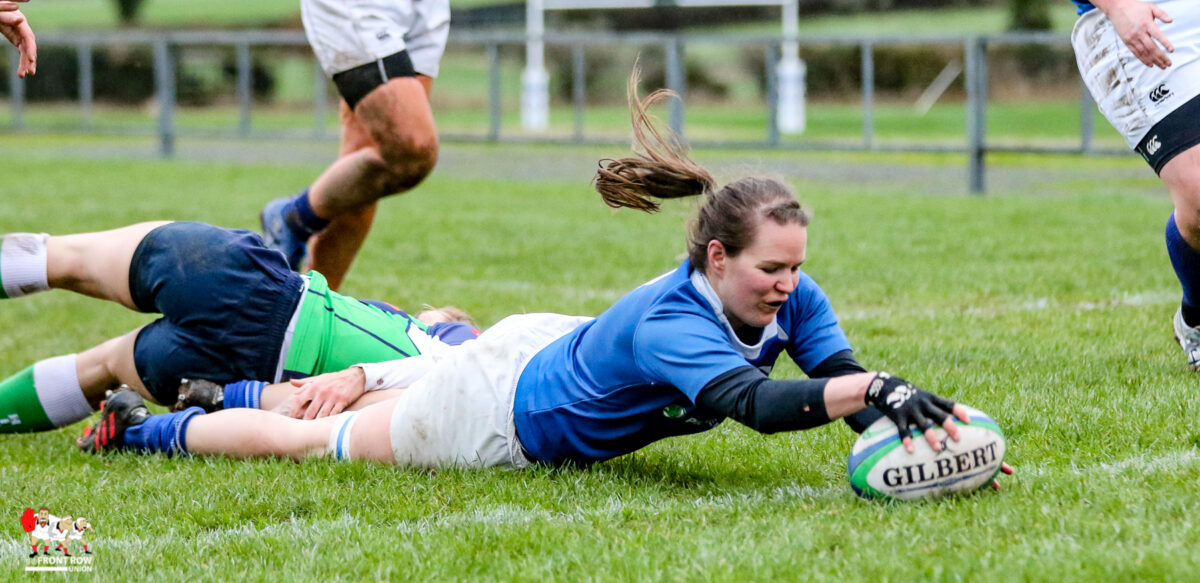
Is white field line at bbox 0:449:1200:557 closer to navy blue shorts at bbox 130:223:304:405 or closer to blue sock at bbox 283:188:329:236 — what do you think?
navy blue shorts at bbox 130:223:304:405

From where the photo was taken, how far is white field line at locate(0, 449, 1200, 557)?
3391mm

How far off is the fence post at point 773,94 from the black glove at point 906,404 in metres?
12.0

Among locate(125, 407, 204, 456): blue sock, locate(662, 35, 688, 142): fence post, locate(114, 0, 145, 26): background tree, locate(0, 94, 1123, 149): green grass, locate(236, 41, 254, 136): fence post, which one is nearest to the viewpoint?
locate(125, 407, 204, 456): blue sock

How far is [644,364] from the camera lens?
3613 millimetres

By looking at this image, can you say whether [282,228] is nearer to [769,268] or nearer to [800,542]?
[769,268]

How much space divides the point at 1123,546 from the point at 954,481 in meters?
0.47

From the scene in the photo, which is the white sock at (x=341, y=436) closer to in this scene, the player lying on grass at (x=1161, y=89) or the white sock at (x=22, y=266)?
the white sock at (x=22, y=266)

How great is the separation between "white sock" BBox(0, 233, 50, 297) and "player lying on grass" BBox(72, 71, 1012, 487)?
0.48 metres

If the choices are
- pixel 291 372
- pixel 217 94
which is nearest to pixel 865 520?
pixel 291 372

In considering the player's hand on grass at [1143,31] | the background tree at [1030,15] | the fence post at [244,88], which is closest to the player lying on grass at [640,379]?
the player's hand on grass at [1143,31]

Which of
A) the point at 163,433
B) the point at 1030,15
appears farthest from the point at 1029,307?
the point at 1030,15

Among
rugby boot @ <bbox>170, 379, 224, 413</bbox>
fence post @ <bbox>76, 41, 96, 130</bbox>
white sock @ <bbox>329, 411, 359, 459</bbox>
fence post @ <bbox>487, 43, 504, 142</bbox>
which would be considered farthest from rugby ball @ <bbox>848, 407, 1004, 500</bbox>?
fence post @ <bbox>76, 41, 96, 130</bbox>

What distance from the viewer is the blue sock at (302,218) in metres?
6.59

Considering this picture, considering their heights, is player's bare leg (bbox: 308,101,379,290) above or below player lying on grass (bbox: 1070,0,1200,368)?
below
